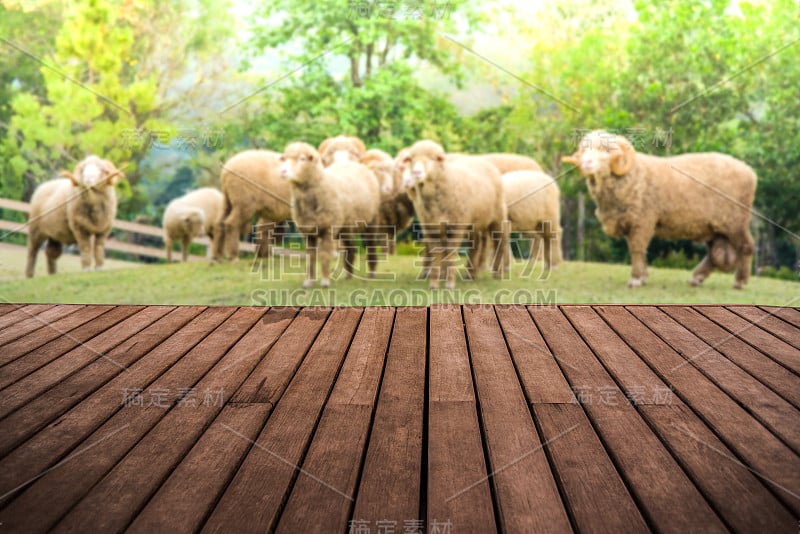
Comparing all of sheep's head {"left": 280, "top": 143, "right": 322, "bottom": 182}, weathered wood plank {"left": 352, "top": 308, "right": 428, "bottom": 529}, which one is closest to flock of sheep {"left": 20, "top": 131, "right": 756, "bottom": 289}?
sheep's head {"left": 280, "top": 143, "right": 322, "bottom": 182}

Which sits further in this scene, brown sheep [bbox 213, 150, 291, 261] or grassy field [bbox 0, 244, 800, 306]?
brown sheep [bbox 213, 150, 291, 261]

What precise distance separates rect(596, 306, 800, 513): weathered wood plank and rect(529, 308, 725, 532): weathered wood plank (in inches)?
7.7

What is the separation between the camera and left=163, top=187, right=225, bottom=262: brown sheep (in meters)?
4.92

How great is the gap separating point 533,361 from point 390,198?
2.53 m

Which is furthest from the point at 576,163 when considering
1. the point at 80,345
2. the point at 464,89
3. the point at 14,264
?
the point at 14,264

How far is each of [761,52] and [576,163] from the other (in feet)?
4.32

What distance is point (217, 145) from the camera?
5.00m

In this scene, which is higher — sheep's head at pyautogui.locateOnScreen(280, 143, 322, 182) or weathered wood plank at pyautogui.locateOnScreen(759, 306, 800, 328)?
sheep's head at pyautogui.locateOnScreen(280, 143, 322, 182)

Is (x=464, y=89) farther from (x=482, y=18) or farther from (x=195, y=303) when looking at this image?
(x=195, y=303)

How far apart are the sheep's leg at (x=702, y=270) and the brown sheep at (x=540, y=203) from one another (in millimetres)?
825

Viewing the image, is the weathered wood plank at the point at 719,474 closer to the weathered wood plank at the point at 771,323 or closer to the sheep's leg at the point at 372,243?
the weathered wood plank at the point at 771,323

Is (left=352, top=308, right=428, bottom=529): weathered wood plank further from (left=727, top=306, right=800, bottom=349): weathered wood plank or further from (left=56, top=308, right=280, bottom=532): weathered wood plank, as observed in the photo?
(left=727, top=306, right=800, bottom=349): weathered wood plank

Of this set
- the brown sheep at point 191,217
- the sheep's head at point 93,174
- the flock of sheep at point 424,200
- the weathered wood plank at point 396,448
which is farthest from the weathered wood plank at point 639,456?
the sheep's head at point 93,174

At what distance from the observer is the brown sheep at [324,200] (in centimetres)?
461
